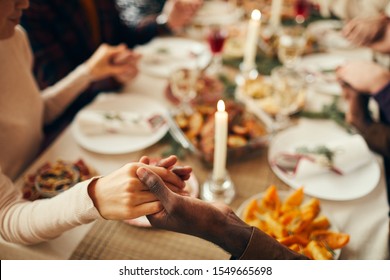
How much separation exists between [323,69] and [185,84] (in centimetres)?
63

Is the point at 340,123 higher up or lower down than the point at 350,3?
lower down

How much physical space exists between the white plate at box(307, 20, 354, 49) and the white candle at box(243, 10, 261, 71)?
0.43m

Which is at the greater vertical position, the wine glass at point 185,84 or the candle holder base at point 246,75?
the wine glass at point 185,84

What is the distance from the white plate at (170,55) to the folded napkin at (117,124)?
35 cm

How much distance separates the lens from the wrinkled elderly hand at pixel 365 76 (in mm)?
1108

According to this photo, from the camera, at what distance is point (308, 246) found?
766 millimetres

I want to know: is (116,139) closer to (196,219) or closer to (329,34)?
(196,219)

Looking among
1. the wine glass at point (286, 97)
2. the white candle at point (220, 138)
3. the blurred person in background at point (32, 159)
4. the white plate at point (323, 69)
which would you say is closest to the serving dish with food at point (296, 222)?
the white candle at point (220, 138)

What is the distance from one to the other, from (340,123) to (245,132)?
1.16ft

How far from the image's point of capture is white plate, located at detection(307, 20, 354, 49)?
163 cm

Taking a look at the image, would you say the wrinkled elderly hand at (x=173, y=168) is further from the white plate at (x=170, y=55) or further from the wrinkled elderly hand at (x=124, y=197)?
the white plate at (x=170, y=55)

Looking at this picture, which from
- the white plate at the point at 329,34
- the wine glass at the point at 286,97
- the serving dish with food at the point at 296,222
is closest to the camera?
the serving dish with food at the point at 296,222
